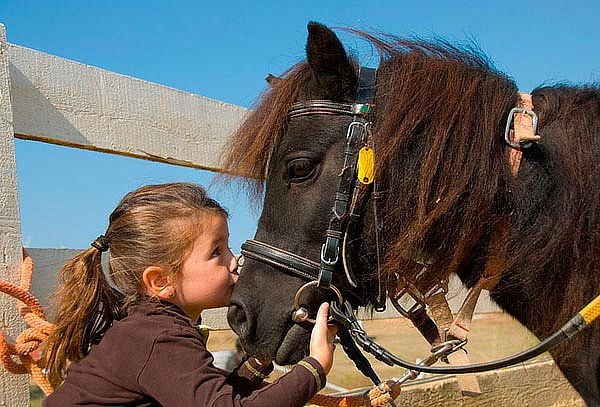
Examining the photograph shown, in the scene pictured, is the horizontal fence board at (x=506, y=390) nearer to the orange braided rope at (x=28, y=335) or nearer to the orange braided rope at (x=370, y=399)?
the orange braided rope at (x=370, y=399)

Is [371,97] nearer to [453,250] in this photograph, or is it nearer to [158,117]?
[453,250]

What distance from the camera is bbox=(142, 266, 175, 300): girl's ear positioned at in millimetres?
1636

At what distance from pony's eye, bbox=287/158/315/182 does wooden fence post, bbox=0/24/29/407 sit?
2.60ft

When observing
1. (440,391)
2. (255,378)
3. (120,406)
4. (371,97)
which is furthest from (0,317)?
(440,391)

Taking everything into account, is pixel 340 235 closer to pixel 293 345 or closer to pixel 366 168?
pixel 366 168

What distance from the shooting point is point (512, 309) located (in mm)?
1972

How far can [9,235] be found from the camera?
5.64 ft

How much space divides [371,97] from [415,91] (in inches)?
4.9

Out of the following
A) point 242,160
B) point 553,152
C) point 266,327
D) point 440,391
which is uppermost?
point 553,152

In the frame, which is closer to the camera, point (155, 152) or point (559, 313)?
point (559, 313)

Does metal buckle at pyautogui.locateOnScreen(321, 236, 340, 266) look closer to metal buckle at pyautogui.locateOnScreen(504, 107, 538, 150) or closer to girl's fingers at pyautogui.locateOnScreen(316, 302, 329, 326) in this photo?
girl's fingers at pyautogui.locateOnScreen(316, 302, 329, 326)

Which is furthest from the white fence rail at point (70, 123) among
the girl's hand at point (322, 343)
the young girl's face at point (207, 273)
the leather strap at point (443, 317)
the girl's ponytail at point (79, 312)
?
the leather strap at point (443, 317)

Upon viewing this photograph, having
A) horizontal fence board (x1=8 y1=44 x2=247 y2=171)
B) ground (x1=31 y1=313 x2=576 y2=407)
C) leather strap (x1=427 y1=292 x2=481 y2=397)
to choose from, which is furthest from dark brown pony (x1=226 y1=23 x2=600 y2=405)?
ground (x1=31 y1=313 x2=576 y2=407)

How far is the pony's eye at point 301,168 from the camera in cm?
Answer: 169
